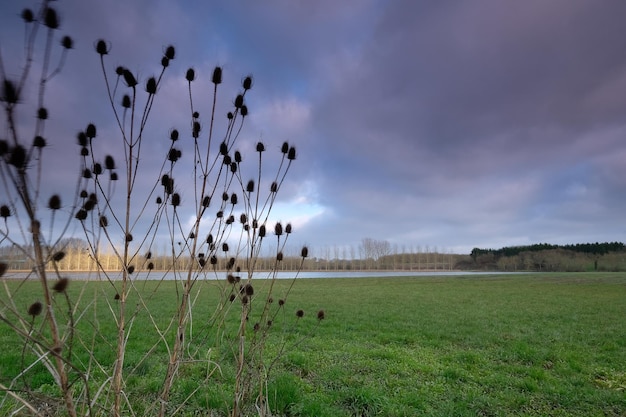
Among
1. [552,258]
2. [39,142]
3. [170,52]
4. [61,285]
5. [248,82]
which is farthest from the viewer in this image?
[552,258]

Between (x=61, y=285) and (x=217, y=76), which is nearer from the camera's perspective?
(x=61, y=285)

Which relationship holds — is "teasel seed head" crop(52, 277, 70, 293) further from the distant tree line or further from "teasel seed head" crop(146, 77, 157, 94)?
the distant tree line

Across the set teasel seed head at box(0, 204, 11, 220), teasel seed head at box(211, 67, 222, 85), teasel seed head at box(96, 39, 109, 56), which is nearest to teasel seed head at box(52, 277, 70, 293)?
teasel seed head at box(0, 204, 11, 220)

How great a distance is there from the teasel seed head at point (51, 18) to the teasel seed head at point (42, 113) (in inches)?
13.2

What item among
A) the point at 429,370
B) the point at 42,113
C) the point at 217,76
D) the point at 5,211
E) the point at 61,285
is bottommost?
the point at 429,370

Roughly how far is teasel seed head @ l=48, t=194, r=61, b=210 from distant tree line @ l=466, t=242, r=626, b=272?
111m

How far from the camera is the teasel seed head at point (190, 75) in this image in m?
2.24

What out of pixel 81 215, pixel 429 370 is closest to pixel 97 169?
pixel 81 215

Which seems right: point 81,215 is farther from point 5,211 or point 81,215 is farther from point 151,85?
point 151,85

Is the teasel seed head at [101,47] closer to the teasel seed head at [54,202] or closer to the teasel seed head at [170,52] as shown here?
the teasel seed head at [170,52]

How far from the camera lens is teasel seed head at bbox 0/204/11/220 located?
1633 mm

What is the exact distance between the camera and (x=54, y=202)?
1.61 m

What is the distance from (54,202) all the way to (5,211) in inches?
9.9

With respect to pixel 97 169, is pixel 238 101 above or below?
above
